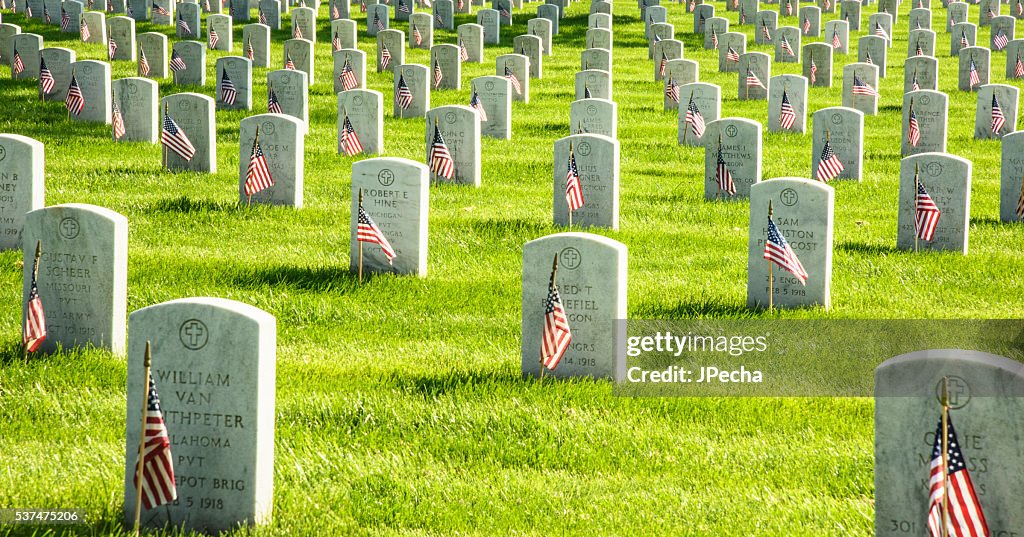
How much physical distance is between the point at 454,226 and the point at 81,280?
17.0 feet

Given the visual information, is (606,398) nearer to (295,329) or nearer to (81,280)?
(295,329)

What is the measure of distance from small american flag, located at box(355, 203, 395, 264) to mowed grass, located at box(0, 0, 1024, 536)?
33cm

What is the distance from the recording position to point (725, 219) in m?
14.0

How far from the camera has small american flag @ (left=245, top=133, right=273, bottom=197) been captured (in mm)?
13414

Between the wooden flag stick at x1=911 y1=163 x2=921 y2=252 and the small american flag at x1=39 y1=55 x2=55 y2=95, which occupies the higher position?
the small american flag at x1=39 y1=55 x2=55 y2=95

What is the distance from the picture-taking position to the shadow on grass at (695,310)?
10047 millimetres

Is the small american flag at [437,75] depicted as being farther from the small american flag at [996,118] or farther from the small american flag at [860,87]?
the small american flag at [996,118]

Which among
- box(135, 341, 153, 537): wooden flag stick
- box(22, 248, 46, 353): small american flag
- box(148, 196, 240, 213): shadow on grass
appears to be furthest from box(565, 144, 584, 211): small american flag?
box(135, 341, 153, 537): wooden flag stick

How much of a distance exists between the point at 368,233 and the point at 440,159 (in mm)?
4337

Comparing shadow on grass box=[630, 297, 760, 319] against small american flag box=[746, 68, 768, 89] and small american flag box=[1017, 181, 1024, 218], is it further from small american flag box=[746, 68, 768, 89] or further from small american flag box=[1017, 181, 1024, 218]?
small american flag box=[746, 68, 768, 89]

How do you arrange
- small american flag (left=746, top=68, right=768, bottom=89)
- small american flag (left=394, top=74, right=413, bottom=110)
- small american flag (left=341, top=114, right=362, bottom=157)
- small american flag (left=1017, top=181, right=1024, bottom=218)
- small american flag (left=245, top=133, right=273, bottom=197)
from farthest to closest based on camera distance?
small american flag (left=746, top=68, right=768, bottom=89) < small american flag (left=394, top=74, right=413, bottom=110) < small american flag (left=341, top=114, right=362, bottom=157) < small american flag (left=1017, top=181, right=1024, bottom=218) < small american flag (left=245, top=133, right=273, bottom=197)

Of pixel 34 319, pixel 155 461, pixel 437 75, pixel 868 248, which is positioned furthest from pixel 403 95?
pixel 155 461

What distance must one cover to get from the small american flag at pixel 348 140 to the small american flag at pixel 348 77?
6239 millimetres

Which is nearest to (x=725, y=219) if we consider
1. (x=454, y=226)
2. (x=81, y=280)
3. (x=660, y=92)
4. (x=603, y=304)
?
(x=454, y=226)
